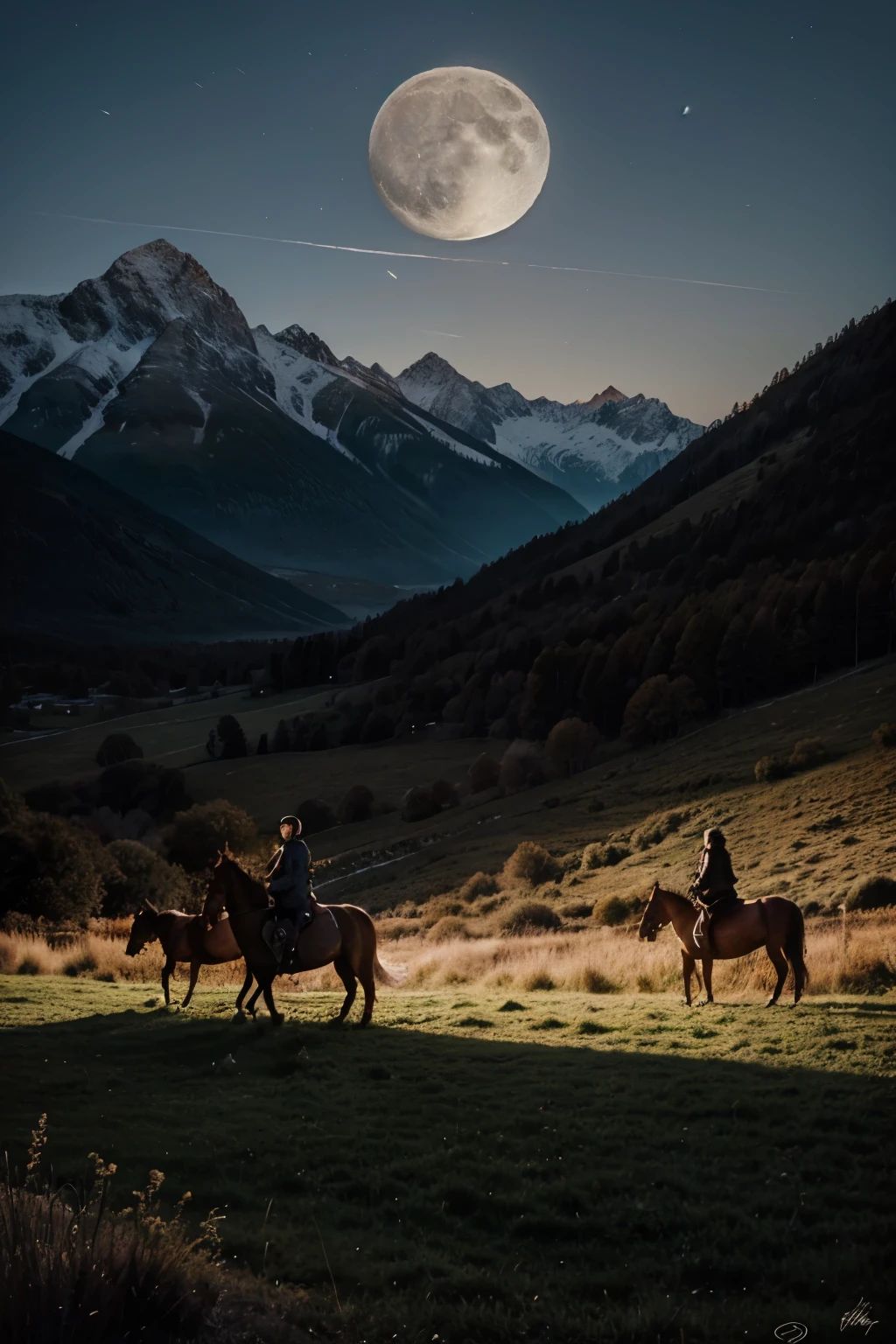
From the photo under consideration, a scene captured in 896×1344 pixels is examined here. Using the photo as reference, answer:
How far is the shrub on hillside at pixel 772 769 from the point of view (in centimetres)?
5809

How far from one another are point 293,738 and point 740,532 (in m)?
85.7

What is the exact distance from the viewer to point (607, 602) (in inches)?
7023

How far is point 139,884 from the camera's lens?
45.9 metres

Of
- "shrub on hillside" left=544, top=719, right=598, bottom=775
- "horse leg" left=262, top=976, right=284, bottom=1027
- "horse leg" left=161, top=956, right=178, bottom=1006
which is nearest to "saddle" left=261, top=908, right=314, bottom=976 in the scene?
"horse leg" left=262, top=976, right=284, bottom=1027

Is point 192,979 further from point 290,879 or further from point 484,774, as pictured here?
point 484,774

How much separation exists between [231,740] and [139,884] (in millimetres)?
111332

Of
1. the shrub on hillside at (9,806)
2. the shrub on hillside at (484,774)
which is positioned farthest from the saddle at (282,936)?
the shrub on hillside at (484,774)

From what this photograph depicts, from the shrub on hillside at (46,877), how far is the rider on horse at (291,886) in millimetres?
24681

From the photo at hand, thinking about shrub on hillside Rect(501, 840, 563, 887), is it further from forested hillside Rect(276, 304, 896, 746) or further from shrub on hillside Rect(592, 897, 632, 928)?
forested hillside Rect(276, 304, 896, 746)

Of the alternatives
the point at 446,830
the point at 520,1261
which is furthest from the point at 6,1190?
the point at 446,830

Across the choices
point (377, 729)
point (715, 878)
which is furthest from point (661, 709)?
point (715, 878)

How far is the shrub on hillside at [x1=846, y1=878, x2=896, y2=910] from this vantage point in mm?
30197

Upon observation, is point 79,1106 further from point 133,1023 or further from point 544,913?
point 544,913

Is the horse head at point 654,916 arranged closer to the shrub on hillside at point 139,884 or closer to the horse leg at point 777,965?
the horse leg at point 777,965
